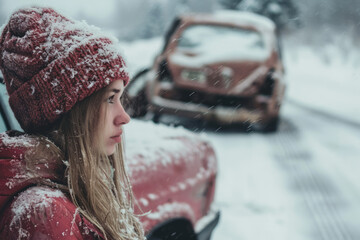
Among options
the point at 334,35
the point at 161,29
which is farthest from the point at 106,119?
the point at 161,29

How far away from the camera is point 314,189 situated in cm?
449

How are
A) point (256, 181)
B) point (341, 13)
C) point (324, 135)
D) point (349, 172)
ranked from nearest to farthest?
1. point (256, 181)
2. point (349, 172)
3. point (324, 135)
4. point (341, 13)

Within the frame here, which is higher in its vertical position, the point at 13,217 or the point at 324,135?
the point at 13,217

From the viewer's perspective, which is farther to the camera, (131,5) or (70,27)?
(131,5)

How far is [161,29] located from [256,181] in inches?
1863

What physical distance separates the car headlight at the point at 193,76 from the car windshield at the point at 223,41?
16.8 inches

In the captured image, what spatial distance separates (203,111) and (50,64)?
198 inches

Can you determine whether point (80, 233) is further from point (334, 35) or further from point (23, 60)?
point (334, 35)

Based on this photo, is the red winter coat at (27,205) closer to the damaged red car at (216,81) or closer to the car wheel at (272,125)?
the damaged red car at (216,81)

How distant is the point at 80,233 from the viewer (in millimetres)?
973

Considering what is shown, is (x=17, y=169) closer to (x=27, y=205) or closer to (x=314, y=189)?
(x=27, y=205)

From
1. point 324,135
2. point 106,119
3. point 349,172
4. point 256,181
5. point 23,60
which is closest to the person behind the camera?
point 23,60

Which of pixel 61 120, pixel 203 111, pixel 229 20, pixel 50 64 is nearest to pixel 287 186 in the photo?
pixel 203 111

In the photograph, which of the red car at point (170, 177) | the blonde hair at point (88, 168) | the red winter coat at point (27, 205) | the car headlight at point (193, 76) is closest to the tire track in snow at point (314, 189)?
the red car at point (170, 177)
